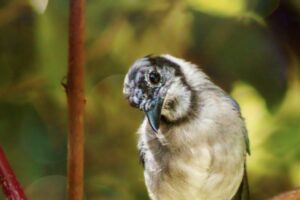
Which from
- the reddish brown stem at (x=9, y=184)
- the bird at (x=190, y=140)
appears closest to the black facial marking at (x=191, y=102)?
the bird at (x=190, y=140)

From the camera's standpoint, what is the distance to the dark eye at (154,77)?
0.96m

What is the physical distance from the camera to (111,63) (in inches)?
44.9

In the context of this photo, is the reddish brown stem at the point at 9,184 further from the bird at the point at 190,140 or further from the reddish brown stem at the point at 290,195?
the reddish brown stem at the point at 290,195

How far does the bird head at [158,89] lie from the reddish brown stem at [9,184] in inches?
8.2

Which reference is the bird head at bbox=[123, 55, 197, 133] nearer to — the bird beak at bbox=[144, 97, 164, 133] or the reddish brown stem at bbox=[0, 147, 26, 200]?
the bird beak at bbox=[144, 97, 164, 133]

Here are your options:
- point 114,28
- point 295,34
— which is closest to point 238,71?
point 295,34

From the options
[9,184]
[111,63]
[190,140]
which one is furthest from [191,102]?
[9,184]

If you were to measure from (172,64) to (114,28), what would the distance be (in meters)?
0.16

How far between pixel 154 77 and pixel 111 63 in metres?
0.20

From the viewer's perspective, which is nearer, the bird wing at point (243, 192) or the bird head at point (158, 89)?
the bird head at point (158, 89)

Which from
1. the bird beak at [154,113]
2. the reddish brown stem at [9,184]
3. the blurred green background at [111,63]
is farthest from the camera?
the blurred green background at [111,63]

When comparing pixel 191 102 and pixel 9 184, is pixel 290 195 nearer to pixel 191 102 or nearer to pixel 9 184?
pixel 191 102

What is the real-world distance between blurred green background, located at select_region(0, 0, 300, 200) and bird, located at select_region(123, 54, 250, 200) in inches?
3.0

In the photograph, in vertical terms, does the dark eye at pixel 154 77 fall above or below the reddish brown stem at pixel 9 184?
above
